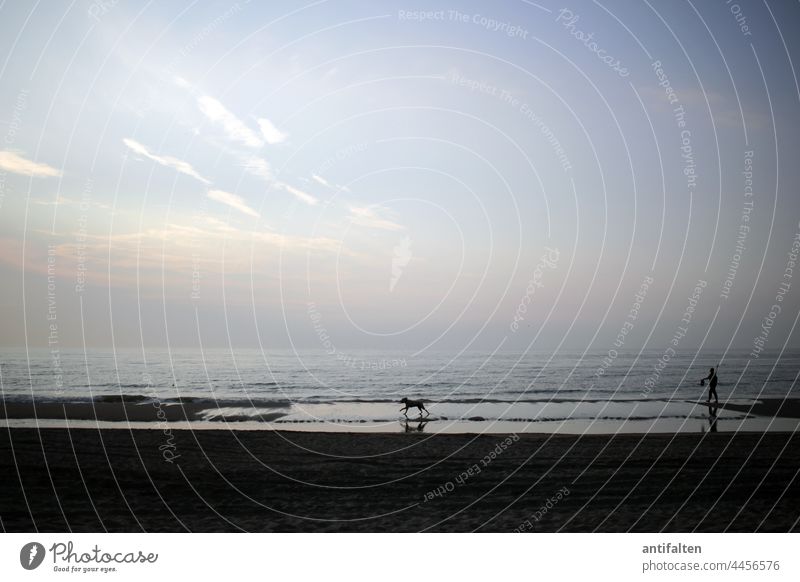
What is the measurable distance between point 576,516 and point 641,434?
14506 mm

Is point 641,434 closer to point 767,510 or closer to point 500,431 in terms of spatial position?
point 500,431

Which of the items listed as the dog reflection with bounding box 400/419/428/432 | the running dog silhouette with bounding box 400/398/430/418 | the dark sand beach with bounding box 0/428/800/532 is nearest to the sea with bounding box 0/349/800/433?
the dog reflection with bounding box 400/419/428/432

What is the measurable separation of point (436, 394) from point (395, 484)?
34218 mm

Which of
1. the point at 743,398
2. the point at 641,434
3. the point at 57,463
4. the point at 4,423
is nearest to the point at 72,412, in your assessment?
the point at 4,423

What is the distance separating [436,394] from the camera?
50062 millimetres

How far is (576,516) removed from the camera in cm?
1308

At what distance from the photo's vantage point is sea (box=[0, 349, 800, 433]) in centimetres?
3081

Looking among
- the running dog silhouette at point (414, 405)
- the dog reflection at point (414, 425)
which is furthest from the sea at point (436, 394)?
the running dog silhouette at point (414, 405)

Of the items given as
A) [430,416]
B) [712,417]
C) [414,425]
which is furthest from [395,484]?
[712,417]

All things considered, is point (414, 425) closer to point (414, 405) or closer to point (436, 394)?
Answer: point (414, 405)

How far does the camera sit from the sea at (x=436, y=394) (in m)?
30.8

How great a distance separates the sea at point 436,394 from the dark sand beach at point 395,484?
21.0 feet

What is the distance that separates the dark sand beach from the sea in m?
6.40

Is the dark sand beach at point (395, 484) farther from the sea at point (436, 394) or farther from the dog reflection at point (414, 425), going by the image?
the sea at point (436, 394)
